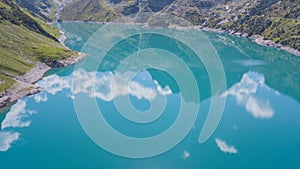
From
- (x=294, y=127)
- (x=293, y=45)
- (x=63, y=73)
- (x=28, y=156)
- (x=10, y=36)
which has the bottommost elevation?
(x=294, y=127)

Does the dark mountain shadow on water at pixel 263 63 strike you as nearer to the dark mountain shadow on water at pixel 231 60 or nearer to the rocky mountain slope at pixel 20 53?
the dark mountain shadow on water at pixel 231 60

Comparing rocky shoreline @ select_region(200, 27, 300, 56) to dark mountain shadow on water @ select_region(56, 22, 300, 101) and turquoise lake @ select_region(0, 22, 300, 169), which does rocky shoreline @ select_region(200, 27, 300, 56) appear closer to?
dark mountain shadow on water @ select_region(56, 22, 300, 101)

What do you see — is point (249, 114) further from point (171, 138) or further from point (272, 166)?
point (171, 138)

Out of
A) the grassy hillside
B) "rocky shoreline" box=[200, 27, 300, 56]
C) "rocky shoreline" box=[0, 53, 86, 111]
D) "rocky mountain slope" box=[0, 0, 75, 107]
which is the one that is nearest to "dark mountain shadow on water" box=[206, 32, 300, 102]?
"rocky shoreline" box=[200, 27, 300, 56]

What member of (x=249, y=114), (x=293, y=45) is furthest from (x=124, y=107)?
(x=293, y=45)

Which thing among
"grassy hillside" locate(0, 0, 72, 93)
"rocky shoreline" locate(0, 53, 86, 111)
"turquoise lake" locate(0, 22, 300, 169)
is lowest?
"turquoise lake" locate(0, 22, 300, 169)

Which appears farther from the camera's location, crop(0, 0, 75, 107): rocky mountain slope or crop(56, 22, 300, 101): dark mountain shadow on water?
crop(56, 22, 300, 101): dark mountain shadow on water

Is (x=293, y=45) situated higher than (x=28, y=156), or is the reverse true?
(x=293, y=45)
